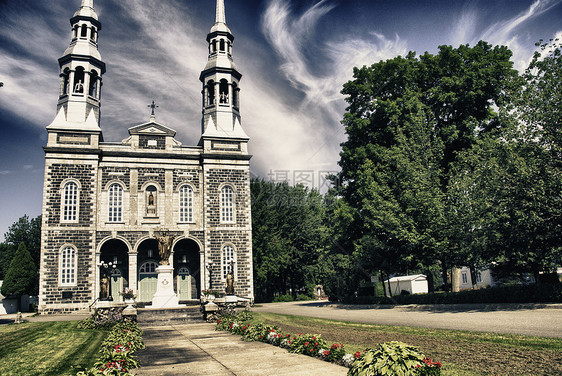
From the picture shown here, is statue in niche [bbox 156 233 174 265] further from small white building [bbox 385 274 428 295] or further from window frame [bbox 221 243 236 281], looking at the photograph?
small white building [bbox 385 274 428 295]

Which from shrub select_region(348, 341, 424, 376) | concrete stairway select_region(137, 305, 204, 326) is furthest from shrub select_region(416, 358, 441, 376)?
concrete stairway select_region(137, 305, 204, 326)

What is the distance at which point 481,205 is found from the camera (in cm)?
2169

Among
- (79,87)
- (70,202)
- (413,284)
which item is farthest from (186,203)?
(413,284)

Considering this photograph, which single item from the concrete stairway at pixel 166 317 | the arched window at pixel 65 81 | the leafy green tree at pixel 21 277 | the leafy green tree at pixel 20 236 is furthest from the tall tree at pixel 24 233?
the concrete stairway at pixel 166 317

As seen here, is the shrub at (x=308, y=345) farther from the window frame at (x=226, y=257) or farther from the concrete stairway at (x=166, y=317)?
the window frame at (x=226, y=257)

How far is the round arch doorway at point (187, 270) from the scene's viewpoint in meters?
32.9

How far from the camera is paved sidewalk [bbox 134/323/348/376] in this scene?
8.02m

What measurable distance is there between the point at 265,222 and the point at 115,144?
59.2 ft

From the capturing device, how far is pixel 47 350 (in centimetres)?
1263

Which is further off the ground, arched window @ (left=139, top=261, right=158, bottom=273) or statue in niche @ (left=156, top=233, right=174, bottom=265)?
statue in niche @ (left=156, top=233, right=174, bottom=265)

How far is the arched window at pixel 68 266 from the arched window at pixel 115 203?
358cm

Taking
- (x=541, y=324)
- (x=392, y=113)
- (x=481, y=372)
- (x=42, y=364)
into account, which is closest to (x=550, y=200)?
(x=541, y=324)

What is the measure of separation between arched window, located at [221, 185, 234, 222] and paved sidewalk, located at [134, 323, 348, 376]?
810 inches

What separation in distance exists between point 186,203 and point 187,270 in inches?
212
